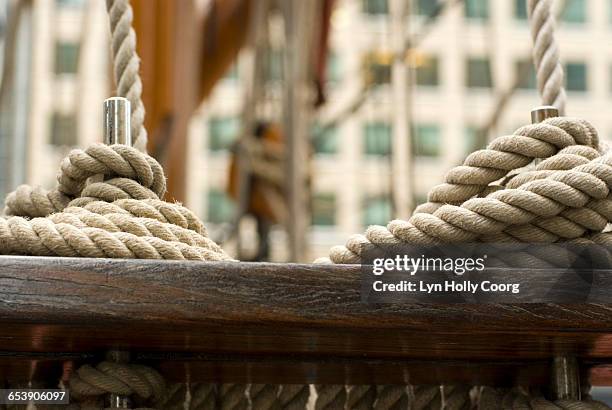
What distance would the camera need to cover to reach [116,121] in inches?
23.2

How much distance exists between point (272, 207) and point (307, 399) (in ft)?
7.69

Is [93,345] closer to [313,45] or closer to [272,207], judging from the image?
[272,207]

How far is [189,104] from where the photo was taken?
2025mm

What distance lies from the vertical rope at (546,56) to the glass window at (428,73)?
1201cm

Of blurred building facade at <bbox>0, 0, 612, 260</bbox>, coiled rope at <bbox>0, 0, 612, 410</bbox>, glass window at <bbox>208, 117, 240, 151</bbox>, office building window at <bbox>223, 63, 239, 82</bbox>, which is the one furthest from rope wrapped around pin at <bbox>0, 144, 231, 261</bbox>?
glass window at <bbox>208, 117, 240, 151</bbox>

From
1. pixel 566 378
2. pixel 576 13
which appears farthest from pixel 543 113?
pixel 576 13

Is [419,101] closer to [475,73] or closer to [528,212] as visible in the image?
[475,73]

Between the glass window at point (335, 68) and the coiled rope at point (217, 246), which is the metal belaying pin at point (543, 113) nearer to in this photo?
the coiled rope at point (217, 246)

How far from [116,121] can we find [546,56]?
261mm

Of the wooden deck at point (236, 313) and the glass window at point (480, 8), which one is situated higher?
the glass window at point (480, 8)

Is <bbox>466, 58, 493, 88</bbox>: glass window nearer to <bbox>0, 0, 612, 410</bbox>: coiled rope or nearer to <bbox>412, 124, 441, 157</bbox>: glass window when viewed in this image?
<bbox>412, 124, 441, 157</bbox>: glass window

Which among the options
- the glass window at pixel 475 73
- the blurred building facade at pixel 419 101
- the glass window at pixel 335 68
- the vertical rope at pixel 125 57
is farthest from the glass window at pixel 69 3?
the vertical rope at pixel 125 57

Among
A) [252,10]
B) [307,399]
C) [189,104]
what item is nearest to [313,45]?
[252,10]

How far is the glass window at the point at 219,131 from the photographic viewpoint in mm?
12320
